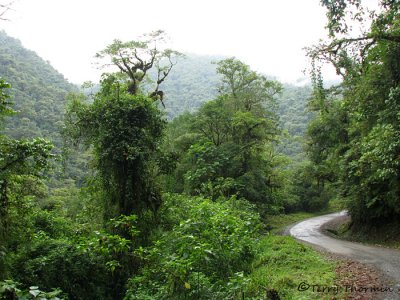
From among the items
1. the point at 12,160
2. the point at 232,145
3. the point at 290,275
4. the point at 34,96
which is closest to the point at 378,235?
the point at 232,145

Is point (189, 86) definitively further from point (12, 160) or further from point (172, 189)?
point (12, 160)

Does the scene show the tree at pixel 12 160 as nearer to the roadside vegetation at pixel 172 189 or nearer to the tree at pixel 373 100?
the roadside vegetation at pixel 172 189

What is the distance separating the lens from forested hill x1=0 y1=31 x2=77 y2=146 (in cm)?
4872

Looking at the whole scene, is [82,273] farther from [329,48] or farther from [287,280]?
[329,48]

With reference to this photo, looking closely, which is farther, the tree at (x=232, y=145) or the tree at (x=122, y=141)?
the tree at (x=232, y=145)

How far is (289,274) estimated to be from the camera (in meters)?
7.95

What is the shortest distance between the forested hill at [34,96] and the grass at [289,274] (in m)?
31.9

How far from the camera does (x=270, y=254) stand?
1023cm

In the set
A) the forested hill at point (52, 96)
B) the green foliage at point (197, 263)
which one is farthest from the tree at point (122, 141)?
the forested hill at point (52, 96)

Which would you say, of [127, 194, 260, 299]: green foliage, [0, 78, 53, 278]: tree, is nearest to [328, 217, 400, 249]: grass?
[127, 194, 260, 299]: green foliage

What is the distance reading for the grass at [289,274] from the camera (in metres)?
6.52

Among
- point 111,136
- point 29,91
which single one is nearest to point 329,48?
point 111,136

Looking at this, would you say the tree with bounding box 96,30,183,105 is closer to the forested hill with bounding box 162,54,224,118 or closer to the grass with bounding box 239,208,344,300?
the grass with bounding box 239,208,344,300

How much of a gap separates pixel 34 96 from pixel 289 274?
63.8 meters
